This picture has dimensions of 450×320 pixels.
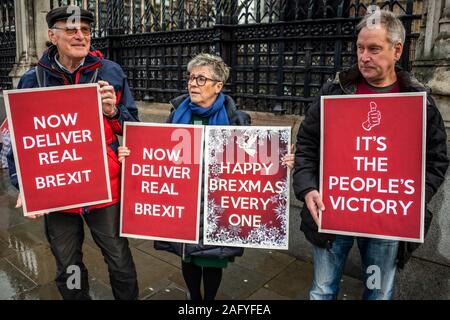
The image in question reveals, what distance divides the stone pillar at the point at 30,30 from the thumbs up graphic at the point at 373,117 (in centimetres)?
812

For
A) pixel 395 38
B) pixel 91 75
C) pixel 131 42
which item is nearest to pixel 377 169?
pixel 395 38

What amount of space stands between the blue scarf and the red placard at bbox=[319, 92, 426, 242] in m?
0.72

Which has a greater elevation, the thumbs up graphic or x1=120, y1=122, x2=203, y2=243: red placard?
the thumbs up graphic

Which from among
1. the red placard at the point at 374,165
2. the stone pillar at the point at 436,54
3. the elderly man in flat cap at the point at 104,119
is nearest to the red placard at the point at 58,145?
the elderly man in flat cap at the point at 104,119

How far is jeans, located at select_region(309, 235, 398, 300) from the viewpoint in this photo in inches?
92.7

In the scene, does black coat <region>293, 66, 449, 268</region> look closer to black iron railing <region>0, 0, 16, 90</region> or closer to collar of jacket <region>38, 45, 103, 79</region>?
collar of jacket <region>38, 45, 103, 79</region>

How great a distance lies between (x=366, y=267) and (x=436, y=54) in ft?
6.63

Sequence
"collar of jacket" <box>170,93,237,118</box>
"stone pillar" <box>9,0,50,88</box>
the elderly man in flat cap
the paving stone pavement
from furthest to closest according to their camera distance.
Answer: "stone pillar" <box>9,0,50,88</box> < the paving stone pavement < "collar of jacket" <box>170,93,237,118</box> < the elderly man in flat cap

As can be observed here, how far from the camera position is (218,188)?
2.70 meters

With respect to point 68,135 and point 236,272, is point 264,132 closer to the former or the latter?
point 68,135

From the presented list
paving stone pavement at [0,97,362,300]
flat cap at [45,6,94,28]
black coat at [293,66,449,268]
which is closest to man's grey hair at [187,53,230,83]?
black coat at [293,66,449,268]

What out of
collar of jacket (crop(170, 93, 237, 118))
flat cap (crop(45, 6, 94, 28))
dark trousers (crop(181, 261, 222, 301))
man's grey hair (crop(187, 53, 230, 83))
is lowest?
dark trousers (crop(181, 261, 222, 301))

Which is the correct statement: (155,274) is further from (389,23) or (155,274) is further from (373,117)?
(389,23)

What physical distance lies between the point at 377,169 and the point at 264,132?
29.8 inches
